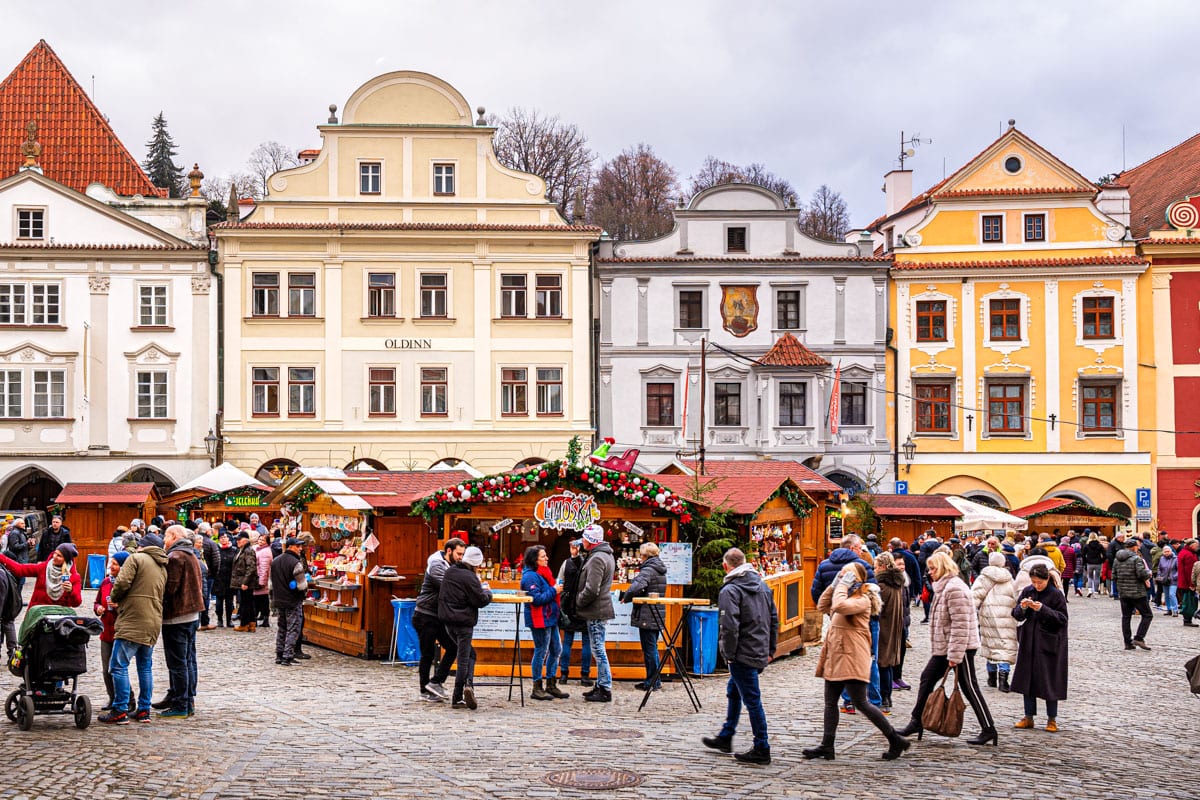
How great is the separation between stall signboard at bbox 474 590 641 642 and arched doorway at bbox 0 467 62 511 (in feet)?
84.0

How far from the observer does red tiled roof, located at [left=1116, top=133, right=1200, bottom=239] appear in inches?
1727

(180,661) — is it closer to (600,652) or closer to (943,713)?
(600,652)

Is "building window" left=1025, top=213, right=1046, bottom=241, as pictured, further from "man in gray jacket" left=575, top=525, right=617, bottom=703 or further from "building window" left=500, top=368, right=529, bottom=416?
"man in gray jacket" left=575, top=525, right=617, bottom=703

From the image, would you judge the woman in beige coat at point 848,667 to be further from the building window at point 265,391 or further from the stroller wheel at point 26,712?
the building window at point 265,391

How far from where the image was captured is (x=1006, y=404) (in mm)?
41000

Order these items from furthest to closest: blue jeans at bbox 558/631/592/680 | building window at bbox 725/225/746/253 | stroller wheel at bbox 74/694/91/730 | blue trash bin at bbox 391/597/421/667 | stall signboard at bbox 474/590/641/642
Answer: building window at bbox 725/225/746/253 → blue trash bin at bbox 391/597/421/667 → stall signboard at bbox 474/590/641/642 → blue jeans at bbox 558/631/592/680 → stroller wheel at bbox 74/694/91/730

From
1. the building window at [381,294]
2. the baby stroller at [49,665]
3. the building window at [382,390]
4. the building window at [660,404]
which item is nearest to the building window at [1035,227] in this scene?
the building window at [660,404]

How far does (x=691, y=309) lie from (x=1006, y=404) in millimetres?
9979

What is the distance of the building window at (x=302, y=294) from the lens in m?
38.7

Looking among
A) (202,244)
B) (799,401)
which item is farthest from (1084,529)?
(202,244)

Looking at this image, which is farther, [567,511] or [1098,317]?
[1098,317]

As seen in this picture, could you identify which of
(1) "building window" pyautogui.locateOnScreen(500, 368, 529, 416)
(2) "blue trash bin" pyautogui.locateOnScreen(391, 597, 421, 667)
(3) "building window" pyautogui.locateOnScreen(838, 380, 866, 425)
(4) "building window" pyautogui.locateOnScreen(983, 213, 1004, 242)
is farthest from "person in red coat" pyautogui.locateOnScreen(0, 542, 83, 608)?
(4) "building window" pyautogui.locateOnScreen(983, 213, 1004, 242)

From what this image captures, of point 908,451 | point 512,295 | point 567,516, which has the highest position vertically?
point 512,295

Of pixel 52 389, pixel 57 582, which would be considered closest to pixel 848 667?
pixel 57 582
